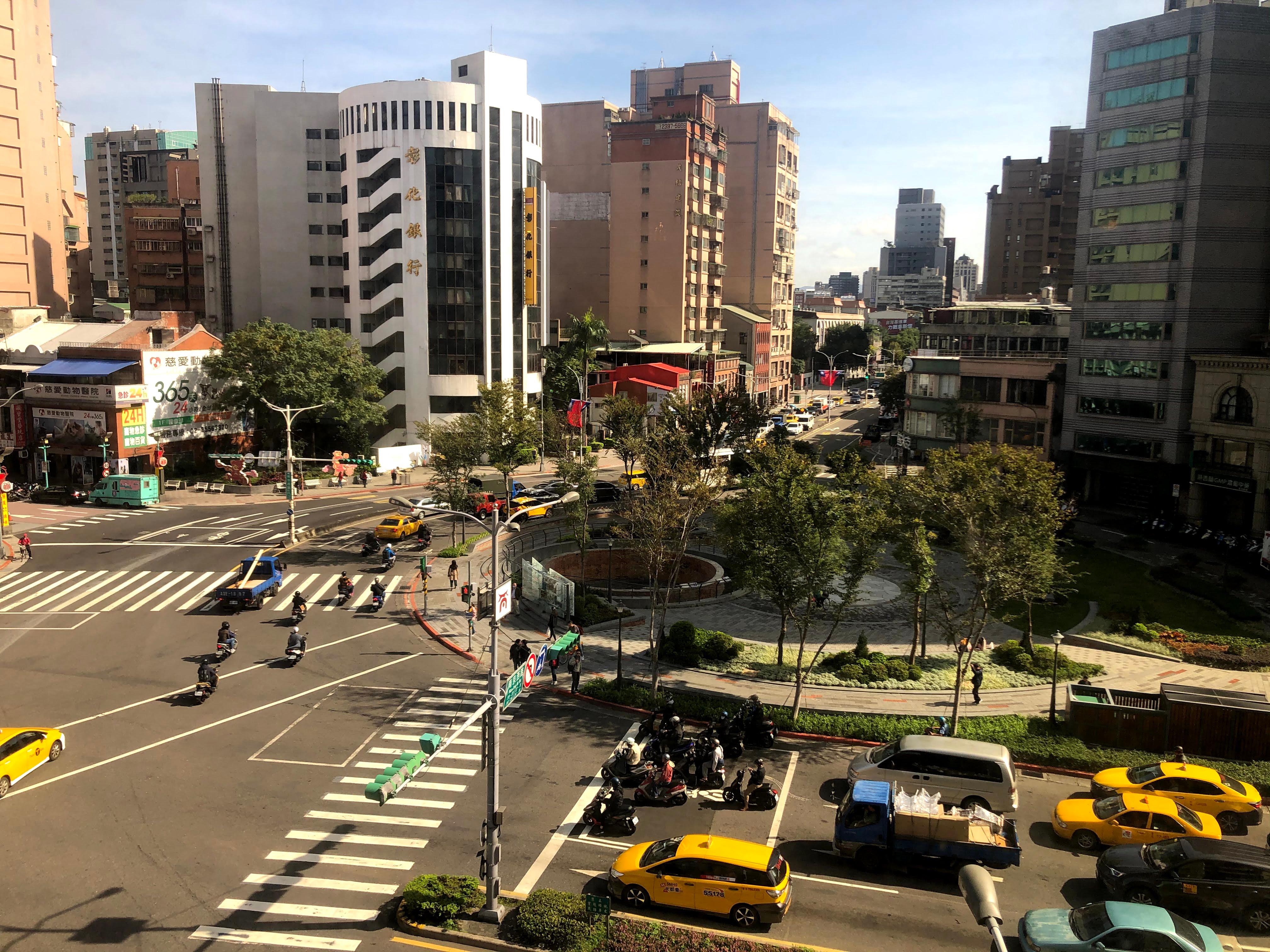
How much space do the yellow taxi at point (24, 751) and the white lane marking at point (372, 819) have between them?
8.72 meters

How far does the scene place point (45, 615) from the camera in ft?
135

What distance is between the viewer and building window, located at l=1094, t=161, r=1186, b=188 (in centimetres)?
6309

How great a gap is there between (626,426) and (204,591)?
27760mm

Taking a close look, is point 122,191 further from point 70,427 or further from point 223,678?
point 223,678

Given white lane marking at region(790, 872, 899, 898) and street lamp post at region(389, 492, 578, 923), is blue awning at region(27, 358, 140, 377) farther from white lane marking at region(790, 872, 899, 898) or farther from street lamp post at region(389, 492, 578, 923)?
white lane marking at region(790, 872, 899, 898)

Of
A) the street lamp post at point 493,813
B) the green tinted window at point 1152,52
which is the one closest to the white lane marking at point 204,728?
the street lamp post at point 493,813

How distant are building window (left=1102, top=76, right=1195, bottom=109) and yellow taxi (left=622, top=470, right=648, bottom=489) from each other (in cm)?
4392

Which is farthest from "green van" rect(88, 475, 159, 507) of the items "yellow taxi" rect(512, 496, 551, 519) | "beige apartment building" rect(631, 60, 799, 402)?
"beige apartment building" rect(631, 60, 799, 402)

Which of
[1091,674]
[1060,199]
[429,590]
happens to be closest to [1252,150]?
[1091,674]

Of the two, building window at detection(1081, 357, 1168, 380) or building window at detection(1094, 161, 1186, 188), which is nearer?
building window at detection(1094, 161, 1186, 188)

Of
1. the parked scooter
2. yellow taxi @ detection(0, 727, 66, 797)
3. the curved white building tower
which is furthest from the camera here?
the curved white building tower

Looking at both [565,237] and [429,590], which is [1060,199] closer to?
[565,237]

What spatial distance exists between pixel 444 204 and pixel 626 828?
7242cm

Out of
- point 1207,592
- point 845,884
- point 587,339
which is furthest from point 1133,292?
point 845,884
